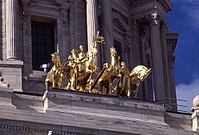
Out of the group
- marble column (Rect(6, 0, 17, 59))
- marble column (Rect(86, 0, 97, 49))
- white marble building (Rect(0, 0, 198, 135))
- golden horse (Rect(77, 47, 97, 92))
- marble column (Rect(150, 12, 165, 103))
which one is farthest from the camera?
marble column (Rect(150, 12, 165, 103))

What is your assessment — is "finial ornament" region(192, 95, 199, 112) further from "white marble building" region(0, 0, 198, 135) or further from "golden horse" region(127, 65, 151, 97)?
"golden horse" region(127, 65, 151, 97)

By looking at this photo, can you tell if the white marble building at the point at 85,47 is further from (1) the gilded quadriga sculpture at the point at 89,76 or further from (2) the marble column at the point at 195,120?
(1) the gilded quadriga sculpture at the point at 89,76

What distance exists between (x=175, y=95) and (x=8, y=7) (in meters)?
17.0

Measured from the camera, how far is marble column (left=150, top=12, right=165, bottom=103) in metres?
65.1

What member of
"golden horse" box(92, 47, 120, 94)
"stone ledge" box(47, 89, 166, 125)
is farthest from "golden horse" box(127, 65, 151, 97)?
"stone ledge" box(47, 89, 166, 125)

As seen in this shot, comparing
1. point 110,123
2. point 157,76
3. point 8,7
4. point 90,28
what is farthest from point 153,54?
point 110,123

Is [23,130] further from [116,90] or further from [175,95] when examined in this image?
[175,95]

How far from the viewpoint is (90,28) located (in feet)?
202

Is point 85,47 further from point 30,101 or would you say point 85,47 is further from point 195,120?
point 30,101

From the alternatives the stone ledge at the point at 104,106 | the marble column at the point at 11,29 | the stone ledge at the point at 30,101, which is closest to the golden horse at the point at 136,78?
the stone ledge at the point at 104,106

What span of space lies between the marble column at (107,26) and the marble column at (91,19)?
4.44 feet

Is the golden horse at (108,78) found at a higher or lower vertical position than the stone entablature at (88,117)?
higher

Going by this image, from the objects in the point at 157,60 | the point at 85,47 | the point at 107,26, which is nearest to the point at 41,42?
the point at 85,47

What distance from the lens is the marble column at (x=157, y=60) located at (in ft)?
214
